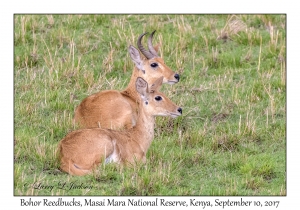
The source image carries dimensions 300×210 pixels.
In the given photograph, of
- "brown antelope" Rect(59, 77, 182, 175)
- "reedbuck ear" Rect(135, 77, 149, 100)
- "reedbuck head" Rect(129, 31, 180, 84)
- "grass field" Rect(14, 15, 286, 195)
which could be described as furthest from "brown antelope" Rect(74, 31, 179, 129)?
"reedbuck ear" Rect(135, 77, 149, 100)

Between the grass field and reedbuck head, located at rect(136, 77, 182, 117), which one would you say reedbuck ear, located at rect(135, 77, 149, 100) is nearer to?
reedbuck head, located at rect(136, 77, 182, 117)

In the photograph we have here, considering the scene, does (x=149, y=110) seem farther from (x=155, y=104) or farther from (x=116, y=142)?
(x=116, y=142)

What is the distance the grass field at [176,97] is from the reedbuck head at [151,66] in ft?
1.37

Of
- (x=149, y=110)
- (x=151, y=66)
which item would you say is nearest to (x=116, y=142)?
(x=149, y=110)

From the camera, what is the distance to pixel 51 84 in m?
14.2

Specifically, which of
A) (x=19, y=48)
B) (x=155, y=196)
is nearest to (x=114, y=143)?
(x=155, y=196)

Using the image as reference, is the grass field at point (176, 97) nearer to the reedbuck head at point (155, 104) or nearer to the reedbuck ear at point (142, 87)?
the reedbuck head at point (155, 104)

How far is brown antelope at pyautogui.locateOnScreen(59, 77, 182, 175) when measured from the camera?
35.0ft

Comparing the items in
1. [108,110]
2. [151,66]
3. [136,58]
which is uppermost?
[136,58]

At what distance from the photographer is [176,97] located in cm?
1398

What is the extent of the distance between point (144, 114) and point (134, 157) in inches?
34.8

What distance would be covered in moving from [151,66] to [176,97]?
616mm

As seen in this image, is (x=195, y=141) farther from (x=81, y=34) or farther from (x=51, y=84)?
(x=81, y=34)

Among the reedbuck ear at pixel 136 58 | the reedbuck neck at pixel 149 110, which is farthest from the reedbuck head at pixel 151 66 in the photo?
the reedbuck neck at pixel 149 110
